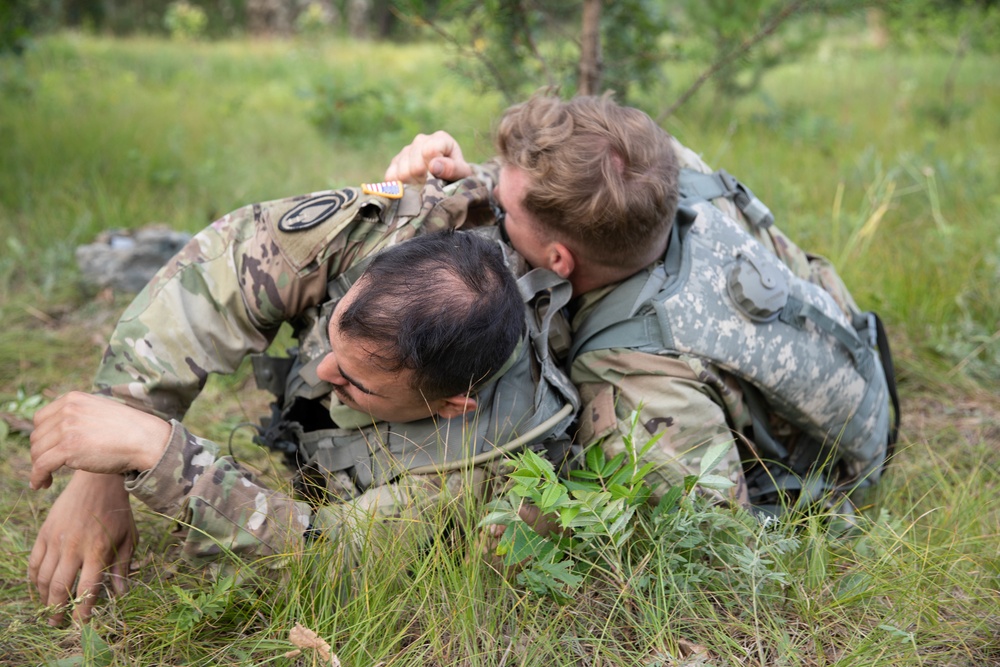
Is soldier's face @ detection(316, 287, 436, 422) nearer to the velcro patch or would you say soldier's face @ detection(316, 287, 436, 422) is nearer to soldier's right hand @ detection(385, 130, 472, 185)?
the velcro patch

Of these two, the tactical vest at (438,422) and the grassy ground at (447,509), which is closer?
the grassy ground at (447,509)

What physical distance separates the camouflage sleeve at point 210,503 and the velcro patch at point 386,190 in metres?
0.75

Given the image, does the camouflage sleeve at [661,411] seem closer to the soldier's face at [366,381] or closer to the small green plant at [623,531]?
the small green plant at [623,531]

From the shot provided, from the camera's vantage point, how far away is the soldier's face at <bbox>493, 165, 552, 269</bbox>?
2.19m

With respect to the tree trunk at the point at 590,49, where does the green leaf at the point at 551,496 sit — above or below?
below

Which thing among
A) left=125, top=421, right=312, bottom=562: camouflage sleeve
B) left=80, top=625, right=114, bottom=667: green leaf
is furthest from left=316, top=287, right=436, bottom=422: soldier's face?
left=80, top=625, right=114, bottom=667: green leaf

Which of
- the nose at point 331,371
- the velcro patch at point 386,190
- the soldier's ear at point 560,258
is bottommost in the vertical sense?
the nose at point 331,371

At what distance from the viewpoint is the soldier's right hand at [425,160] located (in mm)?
2363

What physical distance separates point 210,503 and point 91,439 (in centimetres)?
28

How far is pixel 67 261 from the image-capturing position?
12.5ft

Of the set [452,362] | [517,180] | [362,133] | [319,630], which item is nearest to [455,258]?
[452,362]

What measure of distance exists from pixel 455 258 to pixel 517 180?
1.59ft

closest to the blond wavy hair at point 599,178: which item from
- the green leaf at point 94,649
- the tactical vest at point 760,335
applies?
the tactical vest at point 760,335

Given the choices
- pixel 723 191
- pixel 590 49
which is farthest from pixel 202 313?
pixel 590 49
